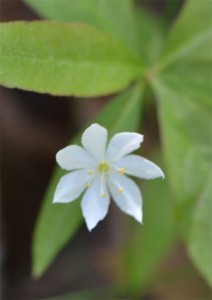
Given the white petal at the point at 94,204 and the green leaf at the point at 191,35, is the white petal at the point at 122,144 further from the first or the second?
the green leaf at the point at 191,35

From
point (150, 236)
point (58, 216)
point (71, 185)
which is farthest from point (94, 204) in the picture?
point (150, 236)

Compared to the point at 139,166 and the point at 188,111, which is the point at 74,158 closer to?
the point at 139,166

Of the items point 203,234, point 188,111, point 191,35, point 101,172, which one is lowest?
point 203,234

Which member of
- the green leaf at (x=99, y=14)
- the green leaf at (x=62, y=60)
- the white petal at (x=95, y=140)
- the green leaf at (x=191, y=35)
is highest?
the green leaf at (x=99, y=14)

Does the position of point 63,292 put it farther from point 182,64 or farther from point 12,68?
point 12,68

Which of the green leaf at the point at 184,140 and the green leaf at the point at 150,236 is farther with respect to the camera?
the green leaf at the point at 150,236

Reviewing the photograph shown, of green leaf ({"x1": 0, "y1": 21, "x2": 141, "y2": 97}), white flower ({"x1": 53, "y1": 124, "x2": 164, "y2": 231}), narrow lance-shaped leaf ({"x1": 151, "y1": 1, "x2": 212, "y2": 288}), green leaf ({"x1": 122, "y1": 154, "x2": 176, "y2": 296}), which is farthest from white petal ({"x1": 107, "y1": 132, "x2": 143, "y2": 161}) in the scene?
green leaf ({"x1": 122, "y1": 154, "x2": 176, "y2": 296})

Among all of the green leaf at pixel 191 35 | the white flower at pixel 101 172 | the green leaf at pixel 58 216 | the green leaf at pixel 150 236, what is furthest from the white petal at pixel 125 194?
the green leaf at pixel 150 236
